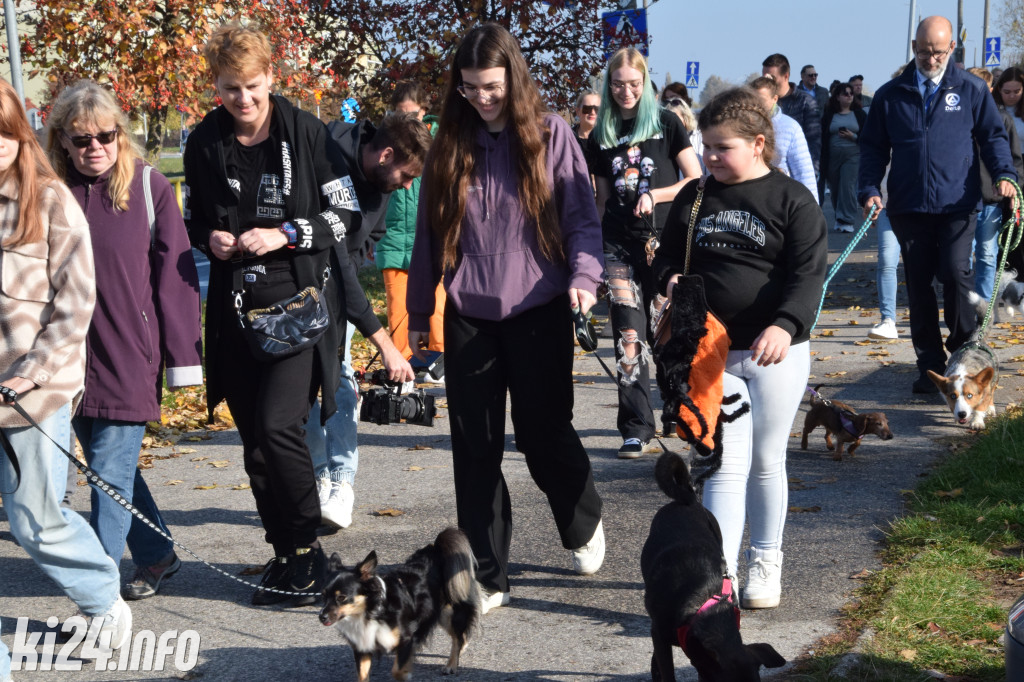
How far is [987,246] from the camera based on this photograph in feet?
31.1

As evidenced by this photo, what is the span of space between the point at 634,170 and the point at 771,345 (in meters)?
2.95

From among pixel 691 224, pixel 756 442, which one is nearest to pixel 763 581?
pixel 756 442

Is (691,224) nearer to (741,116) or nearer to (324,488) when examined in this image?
(741,116)

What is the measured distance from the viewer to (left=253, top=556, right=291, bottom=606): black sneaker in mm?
Answer: 4582

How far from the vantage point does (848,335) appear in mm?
10758

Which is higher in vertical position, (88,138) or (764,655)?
(88,138)

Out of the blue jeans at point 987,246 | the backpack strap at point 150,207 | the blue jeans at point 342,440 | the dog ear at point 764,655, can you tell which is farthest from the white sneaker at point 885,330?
the dog ear at point 764,655

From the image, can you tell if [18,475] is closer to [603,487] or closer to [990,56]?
[603,487]

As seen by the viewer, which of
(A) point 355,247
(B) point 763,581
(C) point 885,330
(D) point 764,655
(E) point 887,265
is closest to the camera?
(D) point 764,655

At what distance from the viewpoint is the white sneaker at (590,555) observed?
4.70m

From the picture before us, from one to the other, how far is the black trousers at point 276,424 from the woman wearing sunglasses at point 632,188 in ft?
7.99

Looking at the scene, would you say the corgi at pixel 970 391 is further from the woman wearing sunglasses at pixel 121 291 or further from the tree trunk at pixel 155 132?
the tree trunk at pixel 155 132

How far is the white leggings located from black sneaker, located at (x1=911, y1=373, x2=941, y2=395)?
165 inches

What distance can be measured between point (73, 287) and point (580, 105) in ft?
23.3
